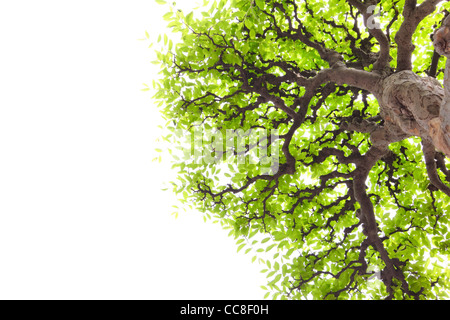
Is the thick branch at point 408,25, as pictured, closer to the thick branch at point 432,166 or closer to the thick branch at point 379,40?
the thick branch at point 379,40

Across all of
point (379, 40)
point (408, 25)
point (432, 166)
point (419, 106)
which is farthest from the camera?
point (432, 166)

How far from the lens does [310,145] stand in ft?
15.0

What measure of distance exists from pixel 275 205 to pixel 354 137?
6.34ft

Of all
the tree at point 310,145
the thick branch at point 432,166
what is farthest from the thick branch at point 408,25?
the thick branch at point 432,166

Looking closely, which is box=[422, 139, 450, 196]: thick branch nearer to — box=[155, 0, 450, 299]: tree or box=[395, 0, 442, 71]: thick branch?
box=[155, 0, 450, 299]: tree

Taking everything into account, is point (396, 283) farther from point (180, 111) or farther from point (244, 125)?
point (180, 111)

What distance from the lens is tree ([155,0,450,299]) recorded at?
3.91 metres

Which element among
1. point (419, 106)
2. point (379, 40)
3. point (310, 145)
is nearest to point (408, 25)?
point (379, 40)

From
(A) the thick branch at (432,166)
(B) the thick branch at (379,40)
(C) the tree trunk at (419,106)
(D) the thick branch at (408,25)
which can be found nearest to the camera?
(C) the tree trunk at (419,106)

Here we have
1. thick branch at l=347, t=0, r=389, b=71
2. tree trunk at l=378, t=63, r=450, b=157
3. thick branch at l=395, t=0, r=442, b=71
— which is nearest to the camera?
tree trunk at l=378, t=63, r=450, b=157

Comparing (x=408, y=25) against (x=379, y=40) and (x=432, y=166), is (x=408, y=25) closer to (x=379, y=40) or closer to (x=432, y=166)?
(x=379, y=40)

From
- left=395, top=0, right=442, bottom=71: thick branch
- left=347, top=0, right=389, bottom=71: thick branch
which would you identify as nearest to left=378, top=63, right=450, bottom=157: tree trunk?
left=395, top=0, right=442, bottom=71: thick branch

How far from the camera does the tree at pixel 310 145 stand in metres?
3.91

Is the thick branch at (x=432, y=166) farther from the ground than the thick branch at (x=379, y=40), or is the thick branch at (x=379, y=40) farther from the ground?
the thick branch at (x=379, y=40)
